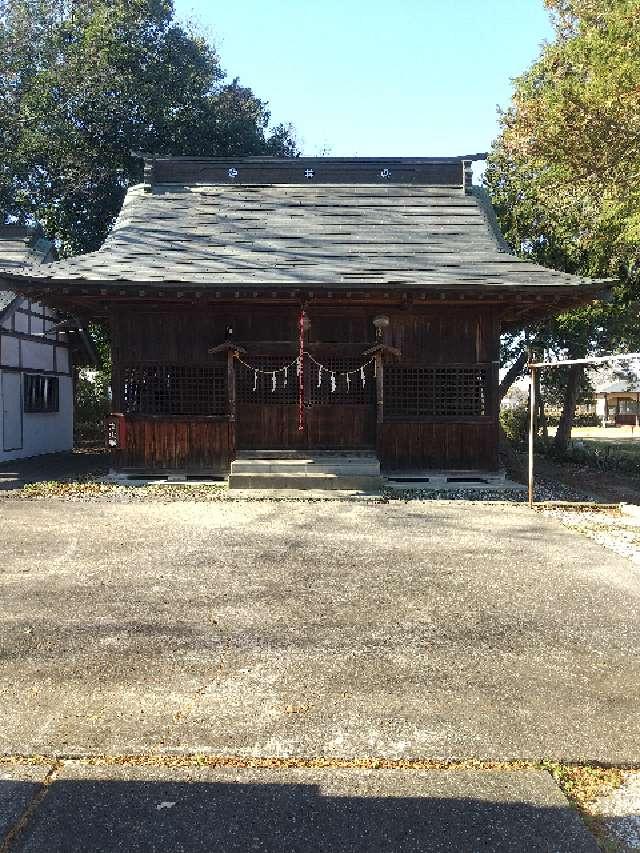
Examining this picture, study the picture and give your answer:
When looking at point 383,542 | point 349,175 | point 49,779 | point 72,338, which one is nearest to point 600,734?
point 49,779

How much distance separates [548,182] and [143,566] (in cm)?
1685

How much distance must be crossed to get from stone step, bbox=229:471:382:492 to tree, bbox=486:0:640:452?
7.97 meters

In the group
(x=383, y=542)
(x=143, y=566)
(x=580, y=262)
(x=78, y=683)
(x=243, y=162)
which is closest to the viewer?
(x=78, y=683)

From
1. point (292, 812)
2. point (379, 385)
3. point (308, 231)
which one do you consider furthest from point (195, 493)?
point (292, 812)

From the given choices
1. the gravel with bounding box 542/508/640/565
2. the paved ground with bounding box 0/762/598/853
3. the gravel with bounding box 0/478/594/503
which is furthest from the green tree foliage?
the paved ground with bounding box 0/762/598/853

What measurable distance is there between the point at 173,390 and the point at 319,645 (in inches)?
363

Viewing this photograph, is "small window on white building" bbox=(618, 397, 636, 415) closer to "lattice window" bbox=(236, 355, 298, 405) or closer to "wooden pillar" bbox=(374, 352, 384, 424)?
"wooden pillar" bbox=(374, 352, 384, 424)

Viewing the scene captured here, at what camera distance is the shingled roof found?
458 inches

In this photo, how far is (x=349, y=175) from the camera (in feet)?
53.6

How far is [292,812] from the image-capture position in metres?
2.48

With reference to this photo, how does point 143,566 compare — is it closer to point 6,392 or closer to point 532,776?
point 532,776

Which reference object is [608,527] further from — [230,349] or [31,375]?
[31,375]

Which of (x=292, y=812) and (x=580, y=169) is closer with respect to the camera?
(x=292, y=812)

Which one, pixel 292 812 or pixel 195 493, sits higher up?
pixel 195 493
